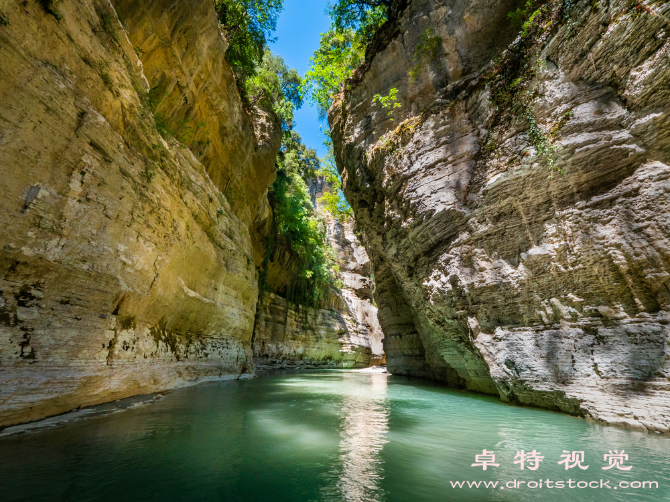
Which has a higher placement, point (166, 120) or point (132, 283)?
point (166, 120)

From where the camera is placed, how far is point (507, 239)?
579 cm

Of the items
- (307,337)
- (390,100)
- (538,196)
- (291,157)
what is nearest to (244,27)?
(390,100)

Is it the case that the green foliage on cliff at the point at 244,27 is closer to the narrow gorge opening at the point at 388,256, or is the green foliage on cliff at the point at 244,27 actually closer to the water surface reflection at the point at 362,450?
the narrow gorge opening at the point at 388,256

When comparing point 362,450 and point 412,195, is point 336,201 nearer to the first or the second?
point 412,195

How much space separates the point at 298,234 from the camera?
1872 cm

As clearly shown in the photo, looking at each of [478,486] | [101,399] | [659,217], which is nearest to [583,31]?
[659,217]

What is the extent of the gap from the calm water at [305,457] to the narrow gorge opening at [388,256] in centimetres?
3

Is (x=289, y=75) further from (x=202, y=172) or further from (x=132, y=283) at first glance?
(x=132, y=283)

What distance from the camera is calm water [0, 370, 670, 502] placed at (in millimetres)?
2105

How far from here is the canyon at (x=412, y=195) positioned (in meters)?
3.78

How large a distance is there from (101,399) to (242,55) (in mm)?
11638

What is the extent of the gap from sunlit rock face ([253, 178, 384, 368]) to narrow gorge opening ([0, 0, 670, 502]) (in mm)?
7778

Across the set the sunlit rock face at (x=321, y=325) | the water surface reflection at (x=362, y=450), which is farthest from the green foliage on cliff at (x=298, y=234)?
the water surface reflection at (x=362, y=450)

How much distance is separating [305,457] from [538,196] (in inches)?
216
